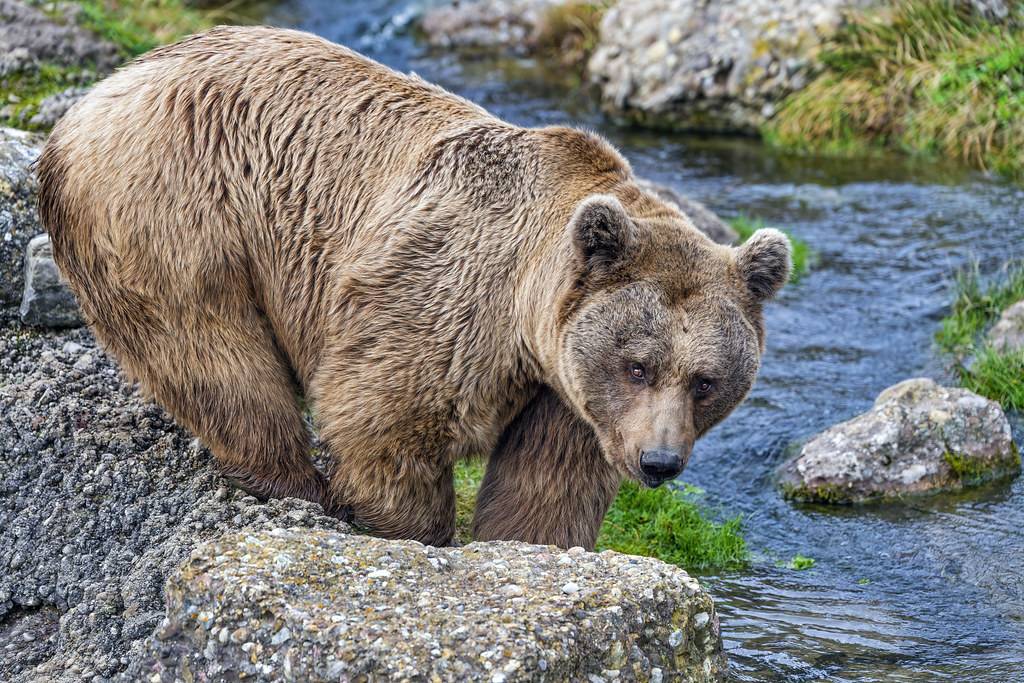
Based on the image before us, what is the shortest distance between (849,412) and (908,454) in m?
0.89

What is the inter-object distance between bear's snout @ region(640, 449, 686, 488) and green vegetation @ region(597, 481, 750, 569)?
1675 mm

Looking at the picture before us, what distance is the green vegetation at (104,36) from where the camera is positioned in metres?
7.00

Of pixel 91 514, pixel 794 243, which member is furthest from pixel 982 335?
pixel 91 514

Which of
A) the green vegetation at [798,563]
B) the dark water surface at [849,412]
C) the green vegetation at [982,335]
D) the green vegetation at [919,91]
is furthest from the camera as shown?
the green vegetation at [919,91]

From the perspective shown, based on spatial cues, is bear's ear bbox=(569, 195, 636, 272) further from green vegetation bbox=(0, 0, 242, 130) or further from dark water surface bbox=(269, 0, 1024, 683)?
green vegetation bbox=(0, 0, 242, 130)

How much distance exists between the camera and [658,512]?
19.7 feet

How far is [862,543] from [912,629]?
0.97 m

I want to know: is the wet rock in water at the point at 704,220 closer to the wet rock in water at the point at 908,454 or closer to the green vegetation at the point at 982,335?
the green vegetation at the point at 982,335


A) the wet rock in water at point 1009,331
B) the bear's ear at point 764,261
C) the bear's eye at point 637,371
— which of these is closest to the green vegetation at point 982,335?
the wet rock in water at point 1009,331

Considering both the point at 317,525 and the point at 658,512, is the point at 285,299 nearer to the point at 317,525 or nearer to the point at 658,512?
the point at 317,525

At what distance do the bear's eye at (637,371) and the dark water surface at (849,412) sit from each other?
1413 millimetres

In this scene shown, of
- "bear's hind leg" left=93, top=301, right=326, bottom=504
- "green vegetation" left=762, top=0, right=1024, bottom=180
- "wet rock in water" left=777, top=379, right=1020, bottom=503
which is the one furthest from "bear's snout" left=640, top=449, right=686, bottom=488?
"green vegetation" left=762, top=0, right=1024, bottom=180

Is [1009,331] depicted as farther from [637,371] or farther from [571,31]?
[571,31]

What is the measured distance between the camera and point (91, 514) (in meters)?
4.31
